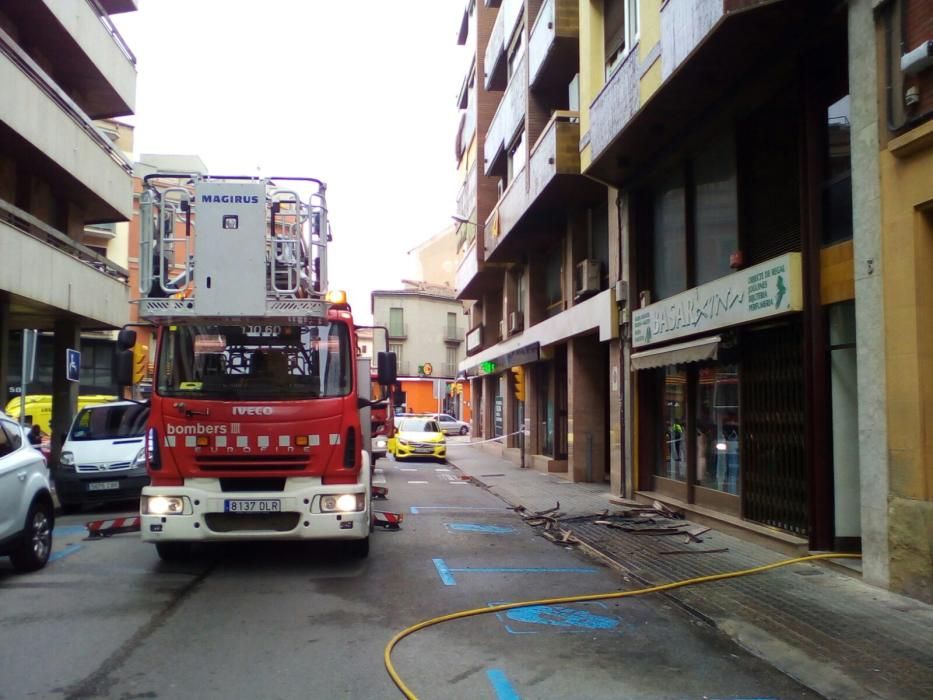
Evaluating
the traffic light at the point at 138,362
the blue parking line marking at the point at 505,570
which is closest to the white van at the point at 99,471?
the traffic light at the point at 138,362

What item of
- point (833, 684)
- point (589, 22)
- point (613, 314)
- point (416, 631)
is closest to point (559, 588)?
point (416, 631)

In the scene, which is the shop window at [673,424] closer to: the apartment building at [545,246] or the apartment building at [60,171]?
the apartment building at [545,246]

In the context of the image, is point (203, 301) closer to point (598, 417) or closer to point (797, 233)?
point (797, 233)

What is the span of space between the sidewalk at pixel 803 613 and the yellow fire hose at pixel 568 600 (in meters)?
0.10

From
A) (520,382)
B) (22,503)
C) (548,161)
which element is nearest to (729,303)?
Result: (548,161)

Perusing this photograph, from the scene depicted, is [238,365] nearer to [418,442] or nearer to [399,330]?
[418,442]

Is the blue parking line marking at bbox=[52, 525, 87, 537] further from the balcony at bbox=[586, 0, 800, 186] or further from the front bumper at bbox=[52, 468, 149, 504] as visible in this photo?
the balcony at bbox=[586, 0, 800, 186]

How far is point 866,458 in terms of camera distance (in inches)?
300

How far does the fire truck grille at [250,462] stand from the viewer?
791cm

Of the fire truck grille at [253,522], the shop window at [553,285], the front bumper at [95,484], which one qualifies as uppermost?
the shop window at [553,285]

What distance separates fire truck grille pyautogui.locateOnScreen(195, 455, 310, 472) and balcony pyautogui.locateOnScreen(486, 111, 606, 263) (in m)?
10.1

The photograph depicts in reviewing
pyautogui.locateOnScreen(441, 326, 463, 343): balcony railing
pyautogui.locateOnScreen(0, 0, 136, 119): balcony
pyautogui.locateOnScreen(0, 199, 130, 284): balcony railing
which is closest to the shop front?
pyautogui.locateOnScreen(0, 199, 130, 284): balcony railing

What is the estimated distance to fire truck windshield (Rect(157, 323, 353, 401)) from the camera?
808 cm

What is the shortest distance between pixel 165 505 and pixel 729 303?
23.2ft
